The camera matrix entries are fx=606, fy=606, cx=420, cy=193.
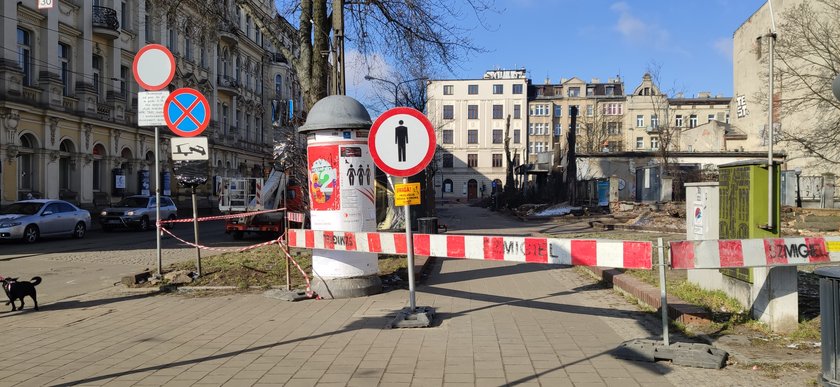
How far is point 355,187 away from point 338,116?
1.06m

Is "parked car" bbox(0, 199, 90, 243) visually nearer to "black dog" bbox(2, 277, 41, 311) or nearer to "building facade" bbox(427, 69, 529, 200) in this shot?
"black dog" bbox(2, 277, 41, 311)

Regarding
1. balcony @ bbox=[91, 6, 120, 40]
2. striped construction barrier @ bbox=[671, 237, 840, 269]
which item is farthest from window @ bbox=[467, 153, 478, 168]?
striped construction barrier @ bbox=[671, 237, 840, 269]

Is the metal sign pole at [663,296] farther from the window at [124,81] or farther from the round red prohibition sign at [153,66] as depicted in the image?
the window at [124,81]

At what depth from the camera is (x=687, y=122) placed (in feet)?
268

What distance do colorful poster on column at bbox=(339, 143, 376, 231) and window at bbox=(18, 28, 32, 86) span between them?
25.8 meters

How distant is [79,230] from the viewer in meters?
22.7

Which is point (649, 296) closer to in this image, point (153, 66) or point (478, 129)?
point (153, 66)

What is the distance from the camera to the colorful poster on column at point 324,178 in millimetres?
8789

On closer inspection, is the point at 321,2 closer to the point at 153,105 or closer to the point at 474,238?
the point at 153,105

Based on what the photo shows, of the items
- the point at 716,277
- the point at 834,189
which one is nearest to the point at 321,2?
the point at 716,277

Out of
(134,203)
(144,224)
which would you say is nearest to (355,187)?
(144,224)

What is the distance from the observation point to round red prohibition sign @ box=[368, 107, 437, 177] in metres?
7.05

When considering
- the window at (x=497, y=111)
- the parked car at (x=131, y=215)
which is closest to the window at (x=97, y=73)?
the parked car at (x=131, y=215)

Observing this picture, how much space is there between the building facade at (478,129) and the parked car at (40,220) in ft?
247
